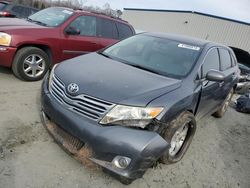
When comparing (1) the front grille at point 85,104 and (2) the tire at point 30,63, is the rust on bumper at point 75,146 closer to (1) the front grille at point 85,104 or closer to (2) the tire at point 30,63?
(1) the front grille at point 85,104

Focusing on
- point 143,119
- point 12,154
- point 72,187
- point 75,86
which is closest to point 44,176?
point 72,187

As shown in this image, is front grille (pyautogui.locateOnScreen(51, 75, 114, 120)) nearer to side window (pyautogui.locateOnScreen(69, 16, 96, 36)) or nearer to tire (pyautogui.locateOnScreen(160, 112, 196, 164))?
tire (pyautogui.locateOnScreen(160, 112, 196, 164))

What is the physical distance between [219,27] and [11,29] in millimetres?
25782

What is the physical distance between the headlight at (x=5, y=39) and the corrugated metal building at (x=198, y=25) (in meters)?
22.7

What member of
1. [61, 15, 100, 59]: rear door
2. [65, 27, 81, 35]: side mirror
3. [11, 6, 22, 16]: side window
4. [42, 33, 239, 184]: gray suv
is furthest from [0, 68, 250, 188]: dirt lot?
[11, 6, 22, 16]: side window

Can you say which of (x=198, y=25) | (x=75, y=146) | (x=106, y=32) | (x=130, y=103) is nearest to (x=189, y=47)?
(x=130, y=103)

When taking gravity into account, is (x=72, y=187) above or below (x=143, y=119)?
below

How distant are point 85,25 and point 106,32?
707mm

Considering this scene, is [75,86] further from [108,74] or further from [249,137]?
[249,137]

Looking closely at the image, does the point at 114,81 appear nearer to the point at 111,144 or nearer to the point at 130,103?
the point at 130,103

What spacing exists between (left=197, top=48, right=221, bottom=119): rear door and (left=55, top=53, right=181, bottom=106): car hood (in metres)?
0.73

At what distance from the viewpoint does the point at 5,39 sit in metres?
5.03

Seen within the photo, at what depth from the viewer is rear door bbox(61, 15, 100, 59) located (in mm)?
6004

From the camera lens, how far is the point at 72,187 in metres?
2.86
